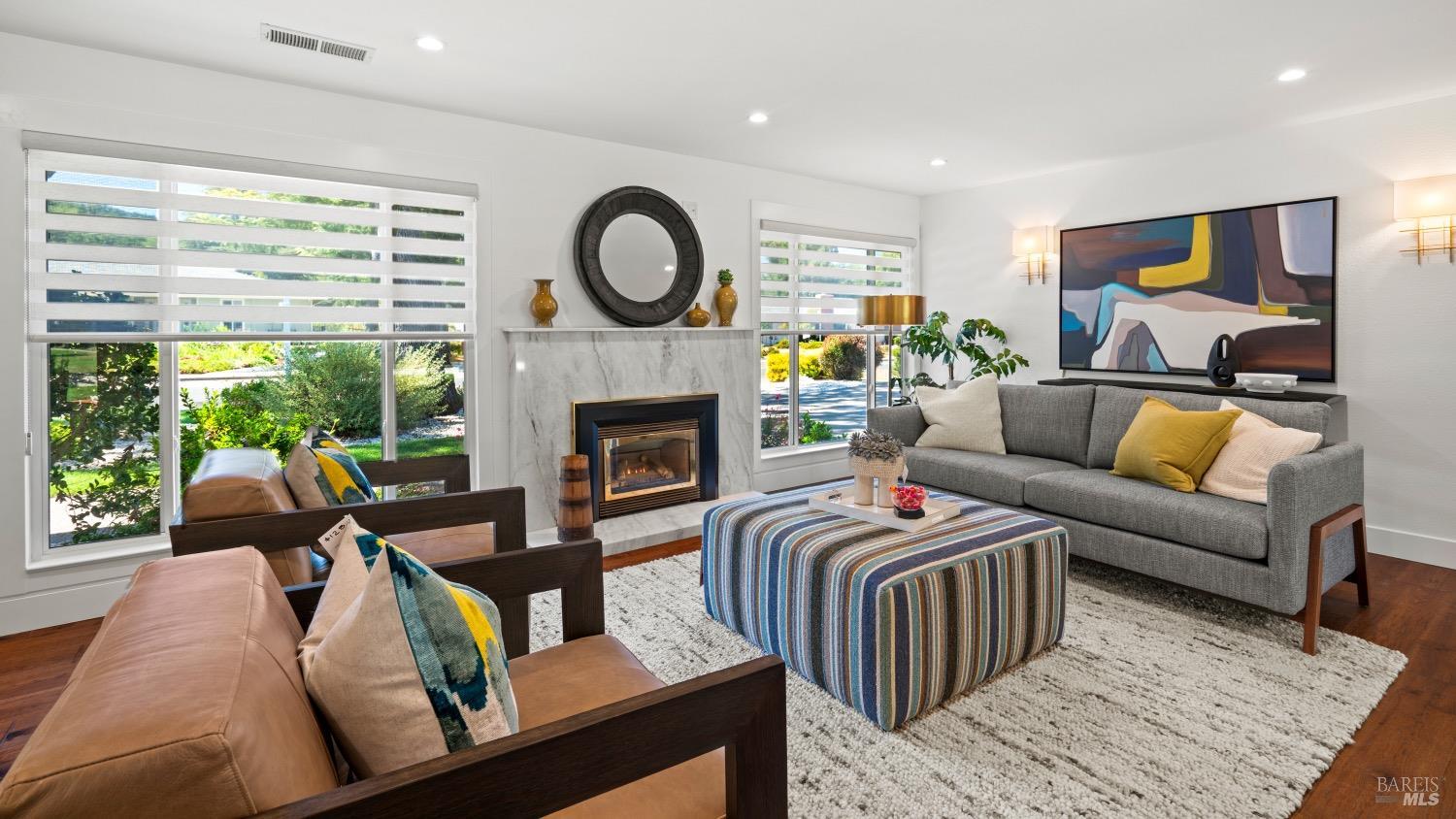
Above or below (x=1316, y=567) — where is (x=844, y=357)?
above

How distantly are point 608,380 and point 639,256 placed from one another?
2.73 ft

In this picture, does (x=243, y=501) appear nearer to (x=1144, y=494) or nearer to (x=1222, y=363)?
(x=1144, y=494)

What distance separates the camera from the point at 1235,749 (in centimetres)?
207

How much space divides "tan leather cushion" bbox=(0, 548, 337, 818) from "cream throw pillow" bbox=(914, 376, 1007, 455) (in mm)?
3877

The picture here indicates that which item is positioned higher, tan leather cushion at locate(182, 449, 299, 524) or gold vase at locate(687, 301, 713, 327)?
gold vase at locate(687, 301, 713, 327)

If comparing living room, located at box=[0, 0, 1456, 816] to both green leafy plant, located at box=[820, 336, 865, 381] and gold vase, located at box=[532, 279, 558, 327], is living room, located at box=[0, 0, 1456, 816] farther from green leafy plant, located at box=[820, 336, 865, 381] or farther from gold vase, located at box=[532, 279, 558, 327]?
green leafy plant, located at box=[820, 336, 865, 381]

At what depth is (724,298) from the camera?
16.2ft

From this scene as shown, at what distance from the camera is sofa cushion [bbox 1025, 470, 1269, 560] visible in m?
2.82

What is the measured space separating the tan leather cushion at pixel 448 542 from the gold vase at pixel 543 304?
1.77 m

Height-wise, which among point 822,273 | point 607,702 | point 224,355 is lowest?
point 607,702

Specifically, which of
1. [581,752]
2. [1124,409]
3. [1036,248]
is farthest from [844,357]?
[581,752]

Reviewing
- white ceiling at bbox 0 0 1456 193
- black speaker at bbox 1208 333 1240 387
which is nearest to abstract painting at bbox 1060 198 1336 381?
black speaker at bbox 1208 333 1240 387

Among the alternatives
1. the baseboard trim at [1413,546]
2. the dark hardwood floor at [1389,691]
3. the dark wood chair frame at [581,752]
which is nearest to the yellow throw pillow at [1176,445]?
the dark hardwood floor at [1389,691]

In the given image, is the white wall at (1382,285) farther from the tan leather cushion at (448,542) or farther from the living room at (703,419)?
the tan leather cushion at (448,542)
